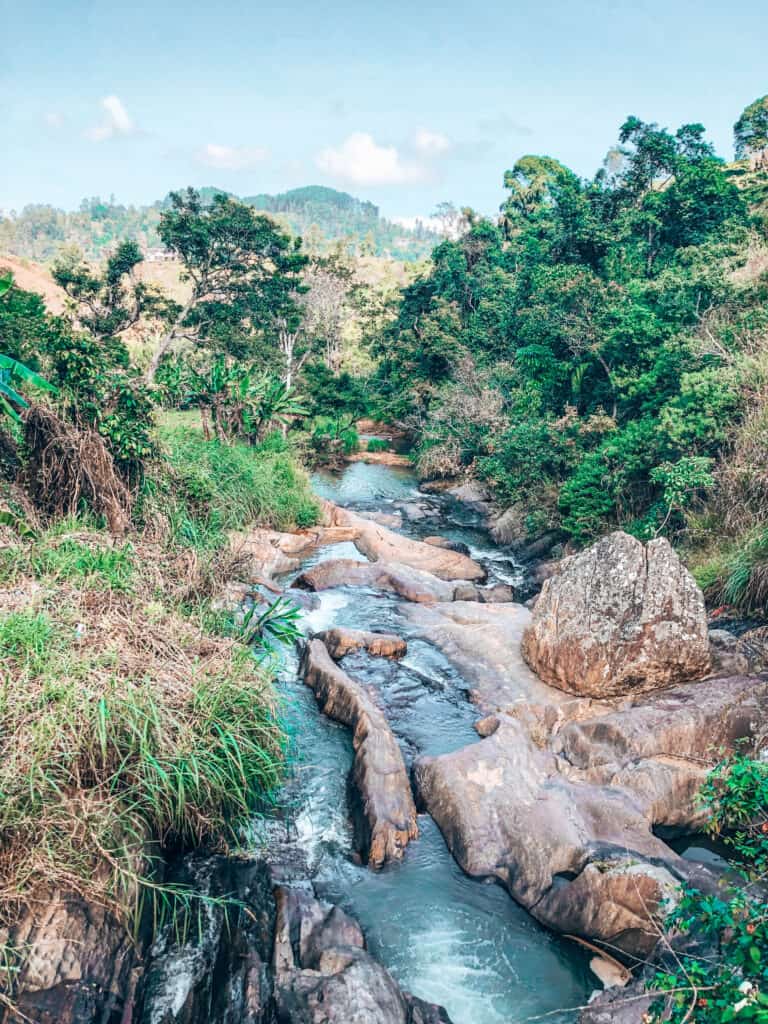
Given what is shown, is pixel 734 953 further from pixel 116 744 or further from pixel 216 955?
pixel 116 744

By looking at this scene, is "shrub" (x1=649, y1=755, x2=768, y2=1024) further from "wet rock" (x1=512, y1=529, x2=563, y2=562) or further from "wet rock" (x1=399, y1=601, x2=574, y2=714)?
"wet rock" (x1=512, y1=529, x2=563, y2=562)

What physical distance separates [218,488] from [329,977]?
33.3 ft

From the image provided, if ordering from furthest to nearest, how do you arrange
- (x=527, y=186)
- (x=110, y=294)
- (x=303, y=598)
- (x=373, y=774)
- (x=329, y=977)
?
(x=527, y=186), (x=110, y=294), (x=303, y=598), (x=373, y=774), (x=329, y=977)

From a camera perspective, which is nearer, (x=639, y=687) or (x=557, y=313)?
(x=639, y=687)

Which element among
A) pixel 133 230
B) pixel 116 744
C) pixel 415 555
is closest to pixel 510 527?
pixel 415 555

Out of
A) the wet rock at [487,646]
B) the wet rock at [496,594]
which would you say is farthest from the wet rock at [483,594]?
the wet rock at [487,646]

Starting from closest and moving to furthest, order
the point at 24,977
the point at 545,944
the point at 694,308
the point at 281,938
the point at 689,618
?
the point at 24,977, the point at 281,938, the point at 545,944, the point at 689,618, the point at 694,308

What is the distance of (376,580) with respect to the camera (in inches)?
480

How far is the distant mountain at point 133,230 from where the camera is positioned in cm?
7469

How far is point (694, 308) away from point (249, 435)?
10.8 m

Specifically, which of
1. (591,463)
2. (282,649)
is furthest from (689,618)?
(591,463)

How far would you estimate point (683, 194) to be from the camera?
18719 mm

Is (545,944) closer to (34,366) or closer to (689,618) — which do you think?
(689,618)

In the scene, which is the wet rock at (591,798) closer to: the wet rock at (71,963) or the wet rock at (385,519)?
the wet rock at (71,963)
